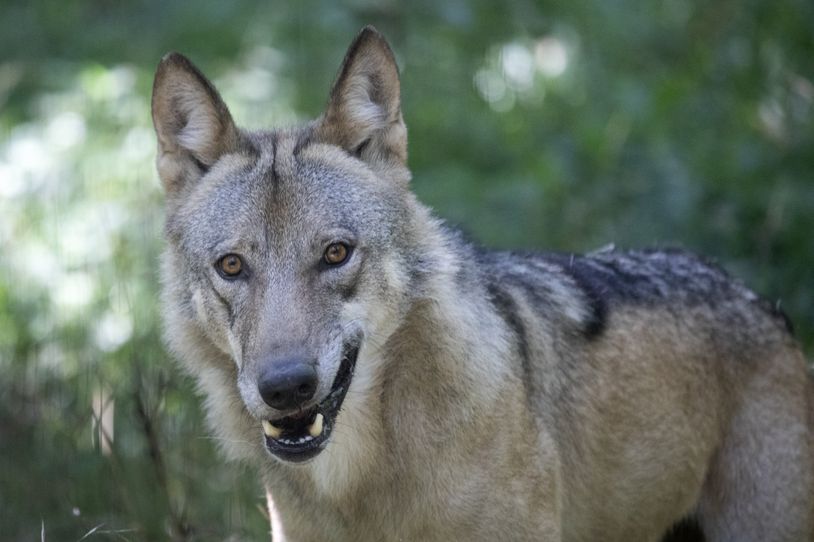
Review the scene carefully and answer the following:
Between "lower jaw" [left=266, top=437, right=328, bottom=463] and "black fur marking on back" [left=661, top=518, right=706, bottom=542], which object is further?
"black fur marking on back" [left=661, top=518, right=706, bottom=542]

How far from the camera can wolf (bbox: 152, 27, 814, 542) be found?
176 inches

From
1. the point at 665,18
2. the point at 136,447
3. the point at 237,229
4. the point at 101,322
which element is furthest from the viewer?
the point at 665,18

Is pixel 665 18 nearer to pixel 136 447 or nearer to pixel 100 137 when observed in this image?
pixel 100 137

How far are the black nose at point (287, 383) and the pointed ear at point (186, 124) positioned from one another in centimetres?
121

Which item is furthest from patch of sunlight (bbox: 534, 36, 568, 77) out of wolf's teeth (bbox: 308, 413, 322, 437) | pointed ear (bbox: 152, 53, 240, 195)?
wolf's teeth (bbox: 308, 413, 322, 437)

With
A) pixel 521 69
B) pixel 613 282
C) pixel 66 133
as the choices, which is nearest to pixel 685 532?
pixel 613 282

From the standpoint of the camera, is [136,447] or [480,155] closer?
[136,447]

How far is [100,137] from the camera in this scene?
8828 millimetres

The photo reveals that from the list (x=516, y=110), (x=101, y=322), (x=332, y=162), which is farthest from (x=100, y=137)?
(x=332, y=162)

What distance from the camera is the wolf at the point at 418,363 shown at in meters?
4.48

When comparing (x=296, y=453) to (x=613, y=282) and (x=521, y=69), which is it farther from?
(x=521, y=69)

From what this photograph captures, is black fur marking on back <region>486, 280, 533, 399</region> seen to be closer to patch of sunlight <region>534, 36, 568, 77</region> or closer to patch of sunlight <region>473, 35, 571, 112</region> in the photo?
patch of sunlight <region>473, 35, 571, 112</region>

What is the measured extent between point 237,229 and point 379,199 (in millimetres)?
580

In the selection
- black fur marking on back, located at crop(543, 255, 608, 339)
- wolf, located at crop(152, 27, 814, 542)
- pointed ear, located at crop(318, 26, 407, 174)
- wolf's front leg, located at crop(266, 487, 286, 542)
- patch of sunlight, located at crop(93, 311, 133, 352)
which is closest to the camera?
wolf, located at crop(152, 27, 814, 542)
